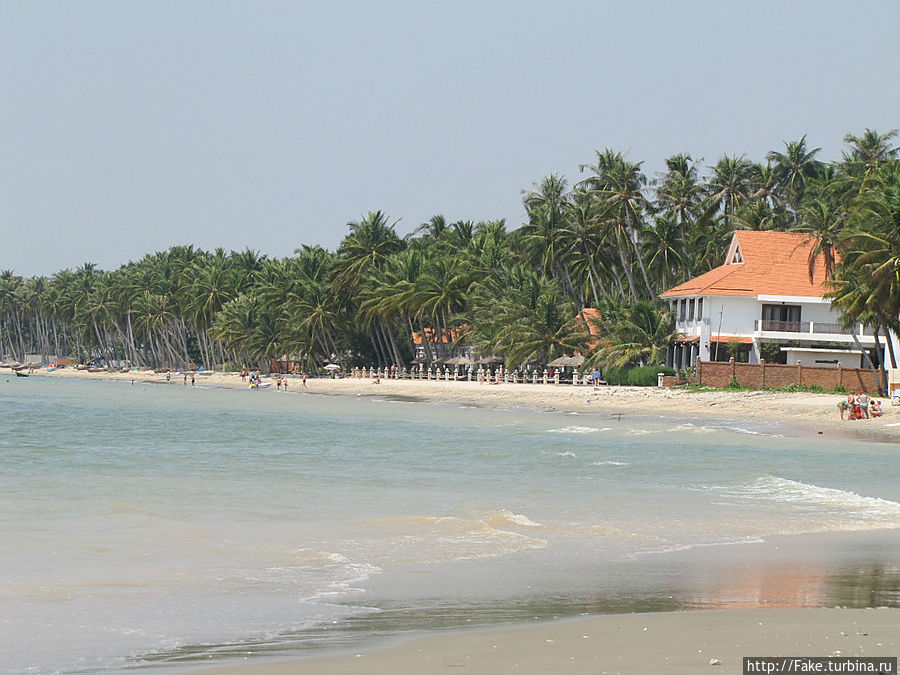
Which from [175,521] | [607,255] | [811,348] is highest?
[607,255]

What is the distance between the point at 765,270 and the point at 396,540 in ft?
163

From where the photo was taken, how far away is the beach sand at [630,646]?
6.38 m

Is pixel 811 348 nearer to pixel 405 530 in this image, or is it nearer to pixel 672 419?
pixel 672 419

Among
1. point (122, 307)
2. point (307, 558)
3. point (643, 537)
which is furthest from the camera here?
point (122, 307)

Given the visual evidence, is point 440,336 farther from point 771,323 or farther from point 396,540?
point 396,540

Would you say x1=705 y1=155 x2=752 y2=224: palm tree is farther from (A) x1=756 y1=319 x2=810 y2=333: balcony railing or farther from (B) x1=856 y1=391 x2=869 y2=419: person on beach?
(B) x1=856 y1=391 x2=869 y2=419: person on beach

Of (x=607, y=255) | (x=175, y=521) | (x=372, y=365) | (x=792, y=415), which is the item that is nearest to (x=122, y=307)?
(x=372, y=365)

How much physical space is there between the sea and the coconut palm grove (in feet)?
79.0

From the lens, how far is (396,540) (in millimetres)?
12594

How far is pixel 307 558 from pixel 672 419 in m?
30.8

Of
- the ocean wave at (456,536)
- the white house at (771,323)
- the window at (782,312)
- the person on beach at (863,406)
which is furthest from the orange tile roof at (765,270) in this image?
the ocean wave at (456,536)

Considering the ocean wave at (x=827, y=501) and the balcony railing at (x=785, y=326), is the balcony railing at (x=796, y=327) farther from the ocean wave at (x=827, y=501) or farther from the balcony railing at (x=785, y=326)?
the ocean wave at (x=827, y=501)

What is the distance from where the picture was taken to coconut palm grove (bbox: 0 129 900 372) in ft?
178

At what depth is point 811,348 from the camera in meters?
55.7
